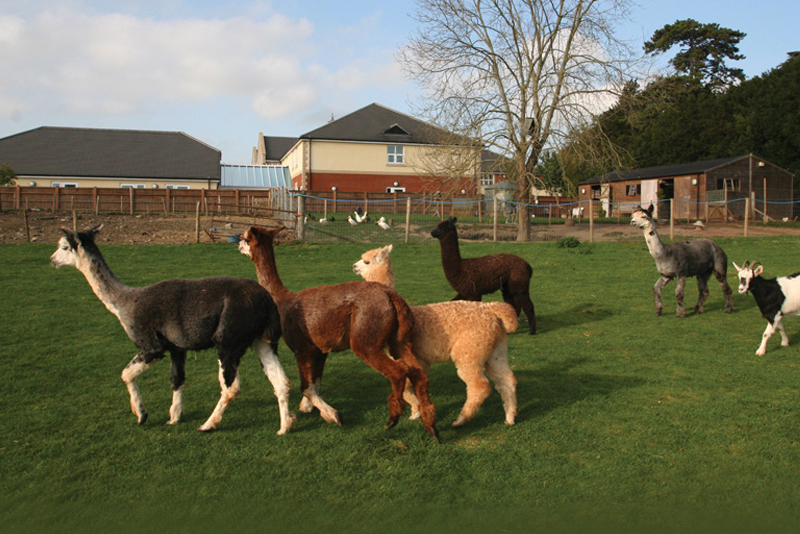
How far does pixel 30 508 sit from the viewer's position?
4129 millimetres

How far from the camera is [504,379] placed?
226 inches

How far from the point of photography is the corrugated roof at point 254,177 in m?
51.6

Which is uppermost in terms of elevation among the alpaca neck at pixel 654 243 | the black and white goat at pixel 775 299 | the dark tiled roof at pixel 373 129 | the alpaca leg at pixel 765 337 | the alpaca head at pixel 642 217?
the dark tiled roof at pixel 373 129

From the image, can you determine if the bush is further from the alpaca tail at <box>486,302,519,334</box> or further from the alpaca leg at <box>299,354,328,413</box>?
the alpaca leg at <box>299,354,328,413</box>

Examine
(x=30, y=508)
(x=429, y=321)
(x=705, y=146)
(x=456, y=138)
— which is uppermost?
(x=705, y=146)

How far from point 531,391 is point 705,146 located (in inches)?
2424

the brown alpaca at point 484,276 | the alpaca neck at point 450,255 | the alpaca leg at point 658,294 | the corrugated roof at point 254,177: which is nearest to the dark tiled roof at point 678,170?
the corrugated roof at point 254,177

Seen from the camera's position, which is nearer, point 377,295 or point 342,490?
point 342,490

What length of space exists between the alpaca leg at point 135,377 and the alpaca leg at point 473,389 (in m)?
2.89

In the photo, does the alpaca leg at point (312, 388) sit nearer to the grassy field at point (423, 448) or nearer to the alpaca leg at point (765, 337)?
the grassy field at point (423, 448)

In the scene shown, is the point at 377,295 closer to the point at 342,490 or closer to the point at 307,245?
the point at 342,490

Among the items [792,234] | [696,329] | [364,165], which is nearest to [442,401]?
[696,329]

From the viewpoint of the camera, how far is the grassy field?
162 inches

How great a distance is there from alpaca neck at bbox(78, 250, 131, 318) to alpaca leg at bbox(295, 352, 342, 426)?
1.74 meters
